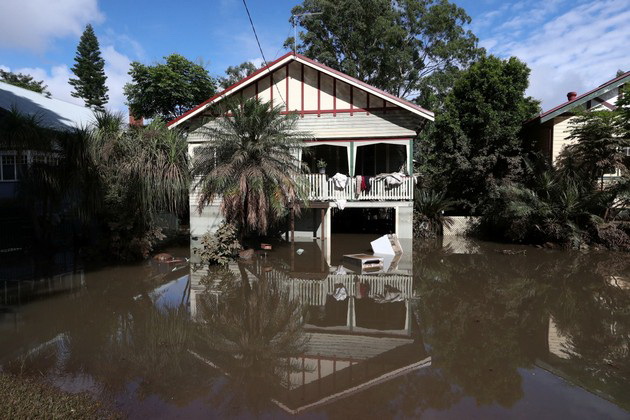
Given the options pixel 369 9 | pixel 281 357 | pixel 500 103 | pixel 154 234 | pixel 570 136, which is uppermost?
pixel 369 9

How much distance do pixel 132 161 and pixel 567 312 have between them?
10.7 metres

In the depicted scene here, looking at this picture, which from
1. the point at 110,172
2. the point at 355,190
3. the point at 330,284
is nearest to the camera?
the point at 330,284

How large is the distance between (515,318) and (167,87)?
881 inches

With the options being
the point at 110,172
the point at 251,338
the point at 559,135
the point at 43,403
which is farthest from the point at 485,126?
the point at 43,403

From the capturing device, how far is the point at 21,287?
8.55 meters

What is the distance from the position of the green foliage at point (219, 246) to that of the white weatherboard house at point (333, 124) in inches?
136

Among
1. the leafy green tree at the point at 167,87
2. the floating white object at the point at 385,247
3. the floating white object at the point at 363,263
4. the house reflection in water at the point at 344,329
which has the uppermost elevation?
the leafy green tree at the point at 167,87

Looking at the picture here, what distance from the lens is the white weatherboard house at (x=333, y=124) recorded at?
13.8m

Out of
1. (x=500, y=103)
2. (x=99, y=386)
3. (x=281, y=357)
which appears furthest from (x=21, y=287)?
(x=500, y=103)

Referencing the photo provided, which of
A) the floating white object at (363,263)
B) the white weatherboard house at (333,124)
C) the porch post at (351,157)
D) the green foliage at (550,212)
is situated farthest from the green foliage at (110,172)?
the green foliage at (550,212)

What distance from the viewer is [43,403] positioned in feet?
12.7

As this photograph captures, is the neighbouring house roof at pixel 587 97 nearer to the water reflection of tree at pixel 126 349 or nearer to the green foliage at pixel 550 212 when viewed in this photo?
the green foliage at pixel 550 212

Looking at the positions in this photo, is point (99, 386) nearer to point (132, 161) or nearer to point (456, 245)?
point (132, 161)

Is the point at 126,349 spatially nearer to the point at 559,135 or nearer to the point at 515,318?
the point at 515,318
